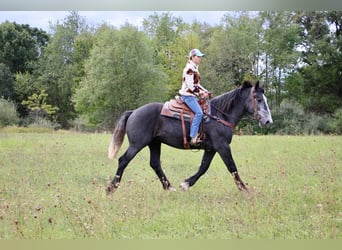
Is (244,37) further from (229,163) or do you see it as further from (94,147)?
(94,147)

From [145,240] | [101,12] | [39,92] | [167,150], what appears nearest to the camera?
[145,240]

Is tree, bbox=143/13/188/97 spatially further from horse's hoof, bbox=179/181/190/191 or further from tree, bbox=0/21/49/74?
tree, bbox=0/21/49/74

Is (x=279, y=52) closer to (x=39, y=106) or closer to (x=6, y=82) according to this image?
(x=39, y=106)

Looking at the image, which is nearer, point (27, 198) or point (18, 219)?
point (18, 219)

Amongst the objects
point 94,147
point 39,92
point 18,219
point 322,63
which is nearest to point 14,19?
point 39,92

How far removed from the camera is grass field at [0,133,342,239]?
3.84 meters

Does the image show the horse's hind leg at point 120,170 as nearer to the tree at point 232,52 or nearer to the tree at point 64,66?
the tree at point 64,66

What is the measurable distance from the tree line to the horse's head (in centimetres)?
73

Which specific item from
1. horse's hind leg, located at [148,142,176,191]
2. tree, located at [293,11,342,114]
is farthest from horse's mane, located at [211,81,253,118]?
tree, located at [293,11,342,114]

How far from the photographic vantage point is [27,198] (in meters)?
4.55

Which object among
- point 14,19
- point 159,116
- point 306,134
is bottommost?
point 306,134

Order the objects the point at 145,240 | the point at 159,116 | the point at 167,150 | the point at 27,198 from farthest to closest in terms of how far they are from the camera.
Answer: the point at 167,150
the point at 159,116
the point at 27,198
the point at 145,240

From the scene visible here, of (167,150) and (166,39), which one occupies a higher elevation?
(166,39)

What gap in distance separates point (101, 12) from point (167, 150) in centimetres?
242
